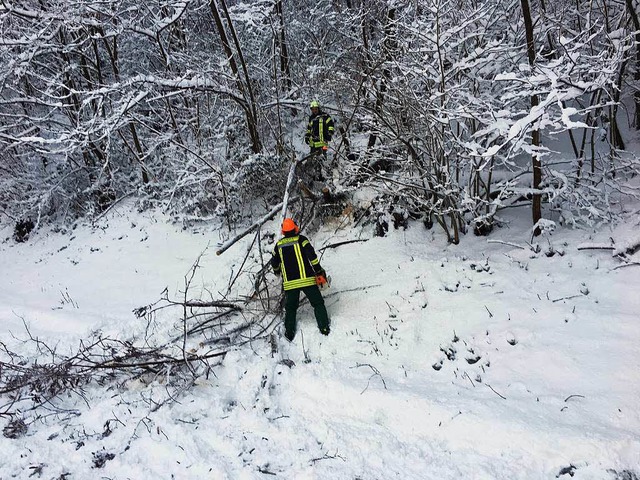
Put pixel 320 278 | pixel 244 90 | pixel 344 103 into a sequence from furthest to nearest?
pixel 244 90 < pixel 344 103 < pixel 320 278

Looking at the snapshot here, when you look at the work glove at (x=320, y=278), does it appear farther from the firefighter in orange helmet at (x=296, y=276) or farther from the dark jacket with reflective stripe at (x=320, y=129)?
the dark jacket with reflective stripe at (x=320, y=129)

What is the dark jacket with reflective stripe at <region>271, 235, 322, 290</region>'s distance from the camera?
19.2 feet

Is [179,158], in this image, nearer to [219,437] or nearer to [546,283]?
[219,437]

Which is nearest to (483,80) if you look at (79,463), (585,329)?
(585,329)

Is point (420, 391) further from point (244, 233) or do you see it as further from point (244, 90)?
point (244, 90)

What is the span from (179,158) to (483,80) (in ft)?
26.2

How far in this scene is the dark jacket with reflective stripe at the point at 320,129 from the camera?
898cm

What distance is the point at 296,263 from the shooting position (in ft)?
19.2

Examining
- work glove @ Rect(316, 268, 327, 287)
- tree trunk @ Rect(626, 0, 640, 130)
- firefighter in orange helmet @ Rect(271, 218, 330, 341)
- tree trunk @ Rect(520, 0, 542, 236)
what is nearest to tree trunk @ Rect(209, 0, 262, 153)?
firefighter in orange helmet @ Rect(271, 218, 330, 341)

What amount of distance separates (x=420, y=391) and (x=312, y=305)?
201 centimetres

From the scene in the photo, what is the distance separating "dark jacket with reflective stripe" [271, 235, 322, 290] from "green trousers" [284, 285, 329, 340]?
94mm

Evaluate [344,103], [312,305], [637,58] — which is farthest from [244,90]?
[637,58]

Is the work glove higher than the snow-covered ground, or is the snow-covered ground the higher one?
the work glove

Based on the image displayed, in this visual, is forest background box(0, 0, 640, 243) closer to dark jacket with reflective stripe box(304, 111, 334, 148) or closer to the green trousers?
dark jacket with reflective stripe box(304, 111, 334, 148)
